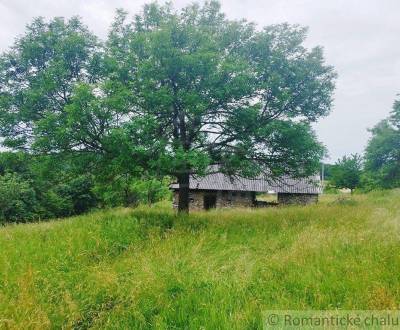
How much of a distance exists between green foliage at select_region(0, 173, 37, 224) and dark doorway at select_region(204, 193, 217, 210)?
16.5m

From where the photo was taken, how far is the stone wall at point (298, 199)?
2752cm

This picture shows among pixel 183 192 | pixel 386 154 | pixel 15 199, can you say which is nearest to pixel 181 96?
pixel 183 192

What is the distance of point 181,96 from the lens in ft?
31.8

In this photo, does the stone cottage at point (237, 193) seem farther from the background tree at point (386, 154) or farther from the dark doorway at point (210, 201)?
the background tree at point (386, 154)

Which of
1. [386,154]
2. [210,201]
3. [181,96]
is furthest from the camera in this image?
[386,154]

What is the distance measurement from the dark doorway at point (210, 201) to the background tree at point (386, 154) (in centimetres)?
1882

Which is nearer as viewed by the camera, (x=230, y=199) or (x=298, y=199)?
(x=298, y=199)

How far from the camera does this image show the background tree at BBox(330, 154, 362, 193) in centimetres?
3347

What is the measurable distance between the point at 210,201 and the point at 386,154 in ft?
68.3

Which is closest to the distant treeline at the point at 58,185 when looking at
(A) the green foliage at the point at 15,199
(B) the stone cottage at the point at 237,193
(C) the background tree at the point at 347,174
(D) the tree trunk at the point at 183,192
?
(A) the green foliage at the point at 15,199

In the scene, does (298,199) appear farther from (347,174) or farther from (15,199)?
(15,199)

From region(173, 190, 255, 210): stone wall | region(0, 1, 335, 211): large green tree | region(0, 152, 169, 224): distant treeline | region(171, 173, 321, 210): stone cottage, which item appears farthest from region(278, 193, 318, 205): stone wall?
region(0, 1, 335, 211): large green tree

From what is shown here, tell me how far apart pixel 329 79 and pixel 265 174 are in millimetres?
4395

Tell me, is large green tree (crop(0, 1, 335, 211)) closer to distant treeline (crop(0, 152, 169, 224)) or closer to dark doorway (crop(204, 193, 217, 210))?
distant treeline (crop(0, 152, 169, 224))
